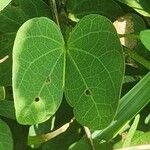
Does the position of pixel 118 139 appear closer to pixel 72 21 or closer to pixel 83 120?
pixel 83 120

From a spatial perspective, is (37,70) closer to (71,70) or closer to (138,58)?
(71,70)

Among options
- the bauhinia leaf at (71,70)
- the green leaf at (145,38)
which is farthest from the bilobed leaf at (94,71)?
the green leaf at (145,38)

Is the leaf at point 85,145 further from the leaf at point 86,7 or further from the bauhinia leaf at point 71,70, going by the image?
the leaf at point 86,7

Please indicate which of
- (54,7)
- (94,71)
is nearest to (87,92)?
(94,71)

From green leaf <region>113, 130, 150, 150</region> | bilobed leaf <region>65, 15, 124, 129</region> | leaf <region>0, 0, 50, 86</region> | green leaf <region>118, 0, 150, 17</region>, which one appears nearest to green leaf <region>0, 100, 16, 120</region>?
leaf <region>0, 0, 50, 86</region>

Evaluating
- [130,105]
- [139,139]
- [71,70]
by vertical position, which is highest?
[71,70]

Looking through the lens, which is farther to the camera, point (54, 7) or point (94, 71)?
point (54, 7)
